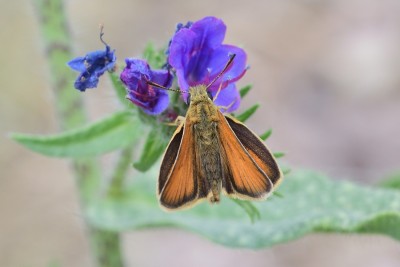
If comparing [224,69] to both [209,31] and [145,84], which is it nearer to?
[209,31]

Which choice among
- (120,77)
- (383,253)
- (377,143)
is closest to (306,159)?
(377,143)

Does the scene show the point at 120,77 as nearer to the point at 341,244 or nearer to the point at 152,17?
the point at 341,244

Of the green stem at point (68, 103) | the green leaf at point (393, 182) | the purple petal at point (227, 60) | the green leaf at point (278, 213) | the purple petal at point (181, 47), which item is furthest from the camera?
the green leaf at point (393, 182)

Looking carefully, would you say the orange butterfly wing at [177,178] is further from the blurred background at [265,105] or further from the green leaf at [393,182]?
the blurred background at [265,105]

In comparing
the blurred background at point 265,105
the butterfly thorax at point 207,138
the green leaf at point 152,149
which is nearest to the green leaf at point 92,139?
the green leaf at point 152,149

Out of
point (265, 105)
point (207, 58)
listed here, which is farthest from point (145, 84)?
point (265, 105)

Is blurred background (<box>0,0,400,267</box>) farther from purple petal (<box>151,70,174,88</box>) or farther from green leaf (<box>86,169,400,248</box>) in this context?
purple petal (<box>151,70,174,88</box>)
